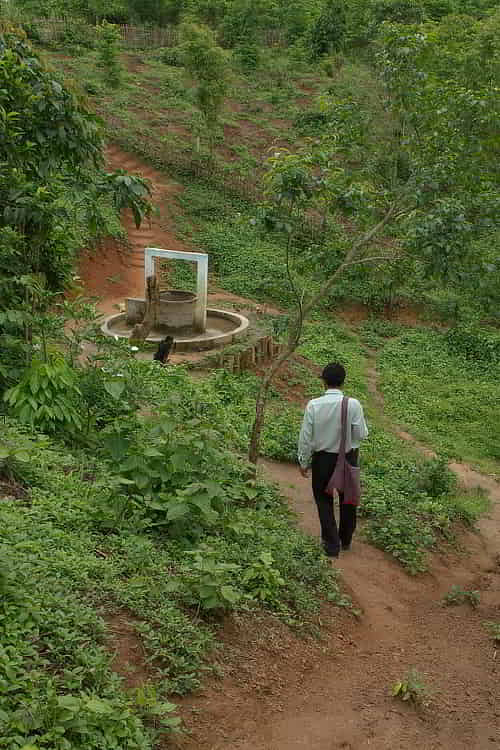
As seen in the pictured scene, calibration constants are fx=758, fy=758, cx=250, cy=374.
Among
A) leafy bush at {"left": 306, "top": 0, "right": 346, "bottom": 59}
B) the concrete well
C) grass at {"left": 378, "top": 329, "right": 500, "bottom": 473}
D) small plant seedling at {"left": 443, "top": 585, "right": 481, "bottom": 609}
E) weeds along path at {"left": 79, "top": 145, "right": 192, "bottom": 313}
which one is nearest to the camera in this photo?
small plant seedling at {"left": 443, "top": 585, "right": 481, "bottom": 609}

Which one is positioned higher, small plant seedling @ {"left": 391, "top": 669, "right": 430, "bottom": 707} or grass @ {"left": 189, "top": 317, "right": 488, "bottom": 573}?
small plant seedling @ {"left": 391, "top": 669, "right": 430, "bottom": 707}

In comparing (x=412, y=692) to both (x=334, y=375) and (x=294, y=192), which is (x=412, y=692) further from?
(x=294, y=192)

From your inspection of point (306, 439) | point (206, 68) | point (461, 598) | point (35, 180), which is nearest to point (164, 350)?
point (35, 180)

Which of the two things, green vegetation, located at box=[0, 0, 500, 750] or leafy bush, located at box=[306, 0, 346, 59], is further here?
leafy bush, located at box=[306, 0, 346, 59]

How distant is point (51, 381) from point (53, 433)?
0.43m

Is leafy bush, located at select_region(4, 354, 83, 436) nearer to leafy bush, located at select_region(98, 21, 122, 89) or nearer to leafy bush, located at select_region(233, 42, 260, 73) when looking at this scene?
leafy bush, located at select_region(98, 21, 122, 89)

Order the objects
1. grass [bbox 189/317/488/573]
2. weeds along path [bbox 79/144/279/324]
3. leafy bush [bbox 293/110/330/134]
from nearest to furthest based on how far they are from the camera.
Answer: grass [bbox 189/317/488/573]
weeds along path [bbox 79/144/279/324]
leafy bush [bbox 293/110/330/134]

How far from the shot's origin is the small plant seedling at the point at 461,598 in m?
5.97

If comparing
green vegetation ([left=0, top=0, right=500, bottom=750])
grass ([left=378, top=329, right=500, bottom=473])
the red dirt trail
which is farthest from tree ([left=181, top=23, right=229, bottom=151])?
the red dirt trail

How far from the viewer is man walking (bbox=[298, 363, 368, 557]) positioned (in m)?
5.87

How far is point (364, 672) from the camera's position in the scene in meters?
4.63

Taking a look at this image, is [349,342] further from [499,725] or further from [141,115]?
[141,115]

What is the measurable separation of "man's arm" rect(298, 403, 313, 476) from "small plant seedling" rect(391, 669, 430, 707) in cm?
199

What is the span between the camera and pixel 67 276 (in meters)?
7.86
